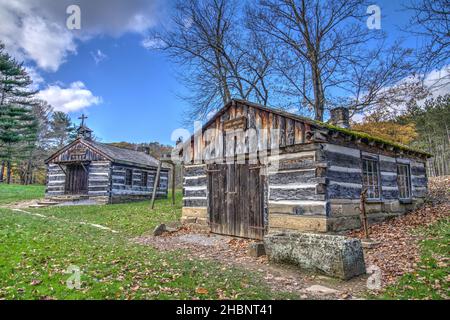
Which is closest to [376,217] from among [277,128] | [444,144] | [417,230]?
[417,230]

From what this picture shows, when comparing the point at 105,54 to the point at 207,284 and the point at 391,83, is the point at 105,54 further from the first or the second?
the point at 391,83

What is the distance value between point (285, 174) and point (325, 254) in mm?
4227

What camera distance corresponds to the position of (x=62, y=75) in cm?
2059

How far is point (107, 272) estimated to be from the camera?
5859 mm

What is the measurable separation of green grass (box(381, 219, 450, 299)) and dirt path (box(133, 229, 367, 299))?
2.06 ft

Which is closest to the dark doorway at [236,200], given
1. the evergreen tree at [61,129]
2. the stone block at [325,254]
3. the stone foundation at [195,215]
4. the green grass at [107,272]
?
the stone foundation at [195,215]

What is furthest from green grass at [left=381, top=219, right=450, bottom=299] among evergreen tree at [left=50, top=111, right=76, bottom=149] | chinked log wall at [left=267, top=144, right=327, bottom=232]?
evergreen tree at [left=50, top=111, right=76, bottom=149]

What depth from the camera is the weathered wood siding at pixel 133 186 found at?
75.6 feet

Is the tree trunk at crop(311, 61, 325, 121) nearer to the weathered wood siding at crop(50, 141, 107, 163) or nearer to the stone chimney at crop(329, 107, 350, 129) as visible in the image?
the stone chimney at crop(329, 107, 350, 129)

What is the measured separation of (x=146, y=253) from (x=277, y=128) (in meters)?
6.09

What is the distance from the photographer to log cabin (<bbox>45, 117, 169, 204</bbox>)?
2269 centimetres

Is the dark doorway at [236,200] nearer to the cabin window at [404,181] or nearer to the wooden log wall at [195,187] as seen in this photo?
the wooden log wall at [195,187]

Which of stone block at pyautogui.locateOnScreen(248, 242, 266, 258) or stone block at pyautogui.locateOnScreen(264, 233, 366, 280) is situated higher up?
stone block at pyautogui.locateOnScreen(264, 233, 366, 280)

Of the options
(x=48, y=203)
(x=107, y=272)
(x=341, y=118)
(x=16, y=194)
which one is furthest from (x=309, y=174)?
(x=16, y=194)
